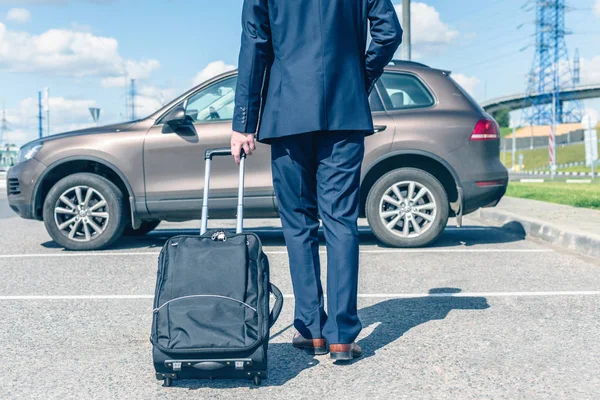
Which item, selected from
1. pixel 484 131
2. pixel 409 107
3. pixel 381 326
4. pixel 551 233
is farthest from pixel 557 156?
pixel 381 326

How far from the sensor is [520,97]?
102438 millimetres

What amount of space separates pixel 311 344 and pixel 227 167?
3773 millimetres

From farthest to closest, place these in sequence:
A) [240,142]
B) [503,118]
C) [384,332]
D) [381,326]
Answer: [503,118], [381,326], [384,332], [240,142]

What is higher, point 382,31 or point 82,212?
point 382,31

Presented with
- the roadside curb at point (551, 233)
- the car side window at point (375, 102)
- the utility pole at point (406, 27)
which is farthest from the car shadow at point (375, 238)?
the utility pole at point (406, 27)

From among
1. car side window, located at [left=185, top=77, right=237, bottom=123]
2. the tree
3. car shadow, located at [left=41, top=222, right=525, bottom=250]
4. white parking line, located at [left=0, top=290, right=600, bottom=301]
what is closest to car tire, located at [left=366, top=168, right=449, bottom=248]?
car shadow, located at [left=41, top=222, right=525, bottom=250]

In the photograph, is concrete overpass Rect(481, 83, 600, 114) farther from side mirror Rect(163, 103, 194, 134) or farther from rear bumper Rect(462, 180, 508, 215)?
side mirror Rect(163, 103, 194, 134)

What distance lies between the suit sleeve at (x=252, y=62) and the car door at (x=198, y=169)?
11.8ft

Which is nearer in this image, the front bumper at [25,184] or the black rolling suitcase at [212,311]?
the black rolling suitcase at [212,311]

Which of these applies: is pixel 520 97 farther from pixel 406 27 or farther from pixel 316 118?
pixel 316 118

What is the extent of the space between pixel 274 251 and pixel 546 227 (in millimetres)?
2935

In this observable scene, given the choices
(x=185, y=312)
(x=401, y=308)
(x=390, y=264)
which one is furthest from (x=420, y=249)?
(x=185, y=312)

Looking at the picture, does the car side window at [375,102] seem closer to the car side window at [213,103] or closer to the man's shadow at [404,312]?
the car side window at [213,103]

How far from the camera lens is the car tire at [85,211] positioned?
7051mm
